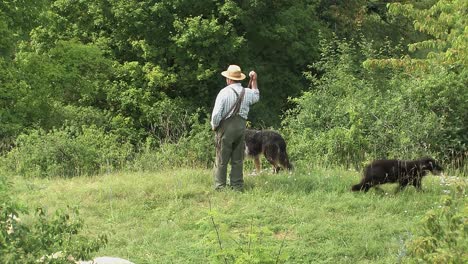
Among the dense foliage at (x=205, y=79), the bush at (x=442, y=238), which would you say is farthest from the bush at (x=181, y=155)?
the bush at (x=442, y=238)

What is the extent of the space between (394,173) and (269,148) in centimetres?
257

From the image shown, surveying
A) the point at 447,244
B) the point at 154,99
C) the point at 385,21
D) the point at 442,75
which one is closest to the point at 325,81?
the point at 442,75

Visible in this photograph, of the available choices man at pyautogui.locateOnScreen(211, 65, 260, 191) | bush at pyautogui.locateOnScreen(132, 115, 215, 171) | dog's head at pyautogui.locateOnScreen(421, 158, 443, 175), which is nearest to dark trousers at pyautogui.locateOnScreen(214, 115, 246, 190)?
man at pyautogui.locateOnScreen(211, 65, 260, 191)

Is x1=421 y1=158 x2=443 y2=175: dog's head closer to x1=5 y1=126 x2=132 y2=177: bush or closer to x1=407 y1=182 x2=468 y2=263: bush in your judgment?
x1=407 y1=182 x2=468 y2=263: bush

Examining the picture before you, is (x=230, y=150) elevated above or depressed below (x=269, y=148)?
above

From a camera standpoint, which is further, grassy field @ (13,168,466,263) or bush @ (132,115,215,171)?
bush @ (132,115,215,171)

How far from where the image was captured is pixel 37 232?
4.16 m

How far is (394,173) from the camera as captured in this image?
30.0 ft

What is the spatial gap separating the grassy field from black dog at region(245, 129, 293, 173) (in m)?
0.43

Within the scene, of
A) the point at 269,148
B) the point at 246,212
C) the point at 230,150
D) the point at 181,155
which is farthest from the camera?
the point at 181,155

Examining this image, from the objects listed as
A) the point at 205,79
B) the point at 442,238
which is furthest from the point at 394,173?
the point at 205,79

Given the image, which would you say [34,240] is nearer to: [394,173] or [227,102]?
[227,102]

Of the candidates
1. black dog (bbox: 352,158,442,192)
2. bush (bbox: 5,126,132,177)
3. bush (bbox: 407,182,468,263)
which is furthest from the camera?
bush (bbox: 5,126,132,177)

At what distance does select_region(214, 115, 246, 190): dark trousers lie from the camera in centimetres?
935
